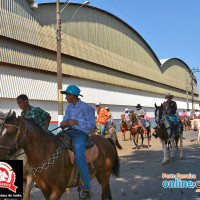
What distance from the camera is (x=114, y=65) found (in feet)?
98.7

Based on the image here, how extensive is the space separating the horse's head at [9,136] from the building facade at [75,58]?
12715mm

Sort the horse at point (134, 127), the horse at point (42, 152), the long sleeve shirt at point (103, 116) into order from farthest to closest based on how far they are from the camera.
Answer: the horse at point (134, 127)
the long sleeve shirt at point (103, 116)
the horse at point (42, 152)

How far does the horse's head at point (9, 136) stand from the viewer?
385 centimetres

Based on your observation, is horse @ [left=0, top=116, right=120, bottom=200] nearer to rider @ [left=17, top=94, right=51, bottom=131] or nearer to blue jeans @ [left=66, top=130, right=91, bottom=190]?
blue jeans @ [left=66, top=130, right=91, bottom=190]

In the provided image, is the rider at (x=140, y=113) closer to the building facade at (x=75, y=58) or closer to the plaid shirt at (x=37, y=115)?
the building facade at (x=75, y=58)

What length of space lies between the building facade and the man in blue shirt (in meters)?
12.2

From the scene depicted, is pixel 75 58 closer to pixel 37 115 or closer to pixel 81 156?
pixel 37 115

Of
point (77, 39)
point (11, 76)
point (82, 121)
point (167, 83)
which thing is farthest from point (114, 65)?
point (82, 121)

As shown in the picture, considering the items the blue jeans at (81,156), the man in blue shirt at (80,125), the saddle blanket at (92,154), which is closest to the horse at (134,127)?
the saddle blanket at (92,154)

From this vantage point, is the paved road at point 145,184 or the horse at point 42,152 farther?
the paved road at point 145,184

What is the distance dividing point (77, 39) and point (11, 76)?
926 cm

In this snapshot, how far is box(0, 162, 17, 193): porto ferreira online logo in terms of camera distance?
153 inches

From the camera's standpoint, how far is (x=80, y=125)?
4789 mm

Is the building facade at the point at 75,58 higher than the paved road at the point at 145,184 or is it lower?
higher
